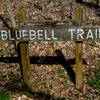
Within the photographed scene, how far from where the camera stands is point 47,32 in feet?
18.7

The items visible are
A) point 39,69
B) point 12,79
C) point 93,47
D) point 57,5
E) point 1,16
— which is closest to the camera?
point 12,79

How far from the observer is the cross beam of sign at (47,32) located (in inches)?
223

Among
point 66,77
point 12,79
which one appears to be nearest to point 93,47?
point 66,77

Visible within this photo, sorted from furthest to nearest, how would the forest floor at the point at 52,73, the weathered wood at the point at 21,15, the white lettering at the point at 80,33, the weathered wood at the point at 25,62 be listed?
the forest floor at the point at 52,73 < the weathered wood at the point at 25,62 < the weathered wood at the point at 21,15 < the white lettering at the point at 80,33

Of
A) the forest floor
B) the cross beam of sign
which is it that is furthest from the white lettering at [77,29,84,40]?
the forest floor

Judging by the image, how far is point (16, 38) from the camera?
228 inches

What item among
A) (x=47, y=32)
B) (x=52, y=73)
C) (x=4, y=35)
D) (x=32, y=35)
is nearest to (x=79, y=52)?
(x=47, y=32)

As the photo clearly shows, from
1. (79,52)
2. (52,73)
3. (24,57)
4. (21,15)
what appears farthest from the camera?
(52,73)

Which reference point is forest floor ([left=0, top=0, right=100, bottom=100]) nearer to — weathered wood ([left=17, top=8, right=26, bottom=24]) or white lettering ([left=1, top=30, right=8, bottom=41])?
white lettering ([left=1, top=30, right=8, bottom=41])

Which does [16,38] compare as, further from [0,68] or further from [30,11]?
[30,11]

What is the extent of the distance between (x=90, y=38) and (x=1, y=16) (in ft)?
22.9

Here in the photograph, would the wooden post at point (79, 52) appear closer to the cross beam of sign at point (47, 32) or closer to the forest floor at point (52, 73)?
the cross beam of sign at point (47, 32)

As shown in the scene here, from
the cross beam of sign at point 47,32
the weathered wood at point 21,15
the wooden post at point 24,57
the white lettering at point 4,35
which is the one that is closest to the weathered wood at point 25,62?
the wooden post at point 24,57

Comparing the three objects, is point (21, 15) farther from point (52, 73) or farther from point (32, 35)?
point (52, 73)
